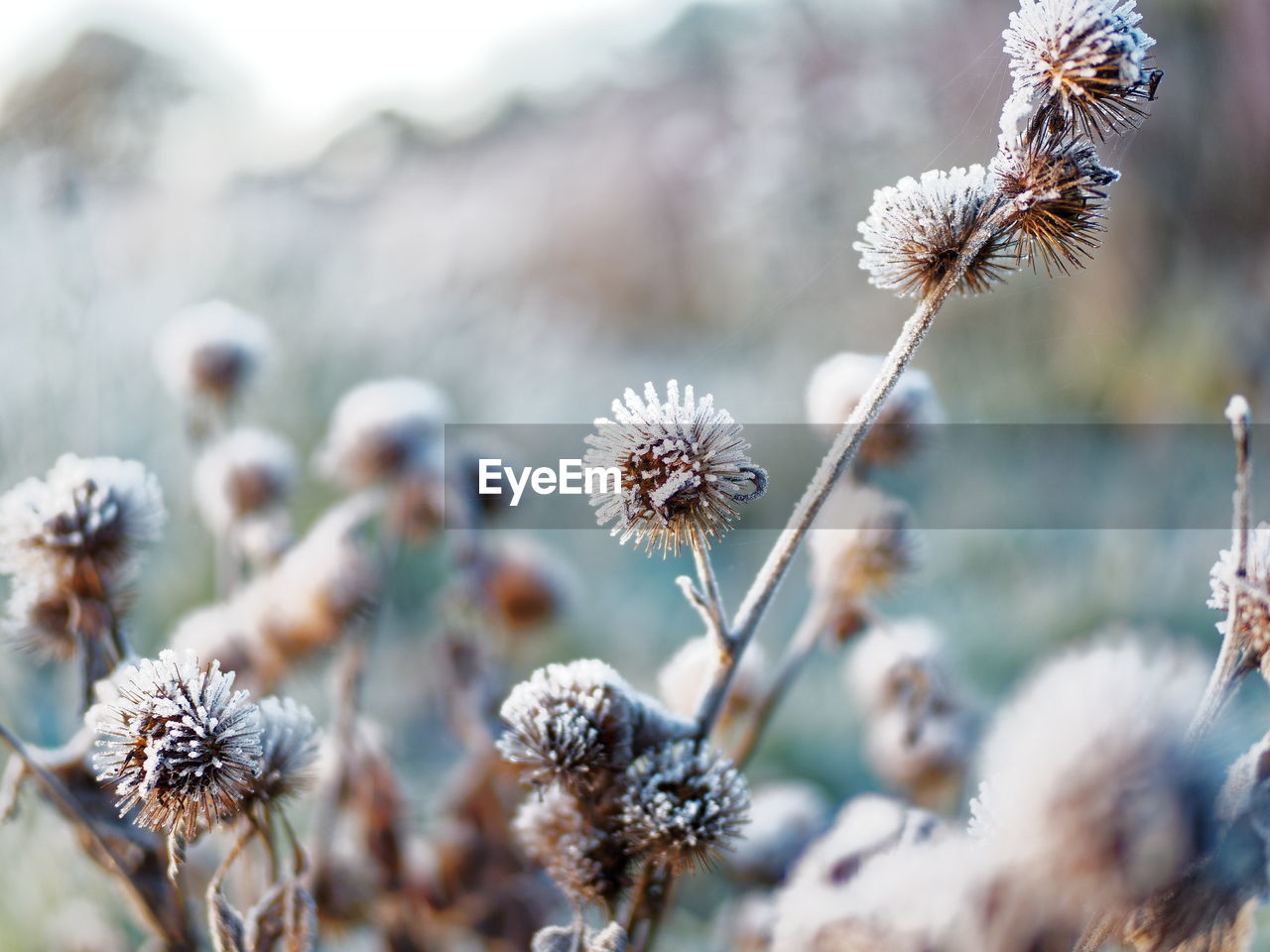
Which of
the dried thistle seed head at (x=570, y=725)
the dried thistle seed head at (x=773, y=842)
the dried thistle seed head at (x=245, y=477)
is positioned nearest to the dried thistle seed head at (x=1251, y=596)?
the dried thistle seed head at (x=570, y=725)

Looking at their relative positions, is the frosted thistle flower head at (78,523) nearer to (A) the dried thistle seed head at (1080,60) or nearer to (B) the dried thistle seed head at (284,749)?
(B) the dried thistle seed head at (284,749)

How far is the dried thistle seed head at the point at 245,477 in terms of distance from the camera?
2.62 ft

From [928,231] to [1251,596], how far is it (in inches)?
7.8

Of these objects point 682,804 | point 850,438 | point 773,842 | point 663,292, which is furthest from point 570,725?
point 663,292

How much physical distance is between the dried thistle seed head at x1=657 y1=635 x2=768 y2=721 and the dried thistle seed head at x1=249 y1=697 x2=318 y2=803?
0.18m

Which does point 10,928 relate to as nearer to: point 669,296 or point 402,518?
point 402,518

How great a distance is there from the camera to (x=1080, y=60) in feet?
1.19

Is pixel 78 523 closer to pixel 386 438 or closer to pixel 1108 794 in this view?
pixel 386 438

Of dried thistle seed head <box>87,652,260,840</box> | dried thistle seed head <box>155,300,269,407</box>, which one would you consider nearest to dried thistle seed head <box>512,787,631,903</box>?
dried thistle seed head <box>87,652,260,840</box>

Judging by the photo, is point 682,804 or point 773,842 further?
point 773,842

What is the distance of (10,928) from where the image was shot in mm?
886

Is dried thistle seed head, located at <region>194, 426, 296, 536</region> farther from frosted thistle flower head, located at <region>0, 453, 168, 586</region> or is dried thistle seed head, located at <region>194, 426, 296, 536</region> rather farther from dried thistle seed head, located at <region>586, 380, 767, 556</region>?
dried thistle seed head, located at <region>586, 380, 767, 556</region>

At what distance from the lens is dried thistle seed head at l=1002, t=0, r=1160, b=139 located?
360 mm

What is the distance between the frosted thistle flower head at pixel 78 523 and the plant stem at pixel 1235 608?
515 mm
